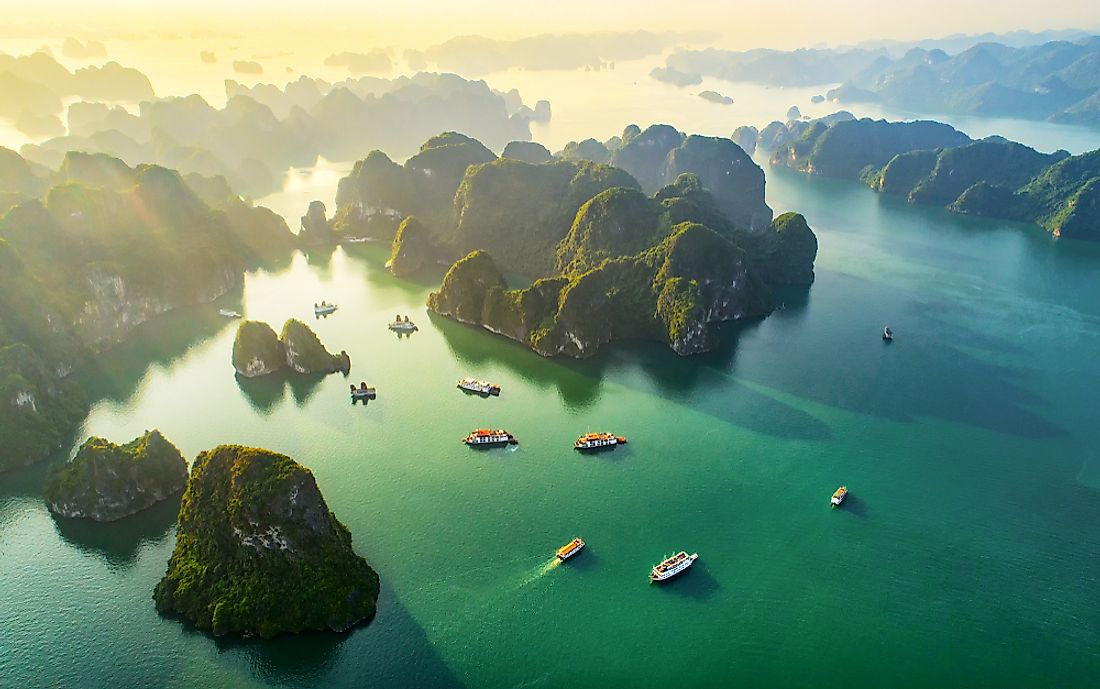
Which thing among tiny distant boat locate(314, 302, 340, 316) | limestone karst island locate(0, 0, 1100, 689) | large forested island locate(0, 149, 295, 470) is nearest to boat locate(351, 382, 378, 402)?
limestone karst island locate(0, 0, 1100, 689)

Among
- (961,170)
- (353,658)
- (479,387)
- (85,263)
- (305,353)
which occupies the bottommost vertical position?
(353,658)

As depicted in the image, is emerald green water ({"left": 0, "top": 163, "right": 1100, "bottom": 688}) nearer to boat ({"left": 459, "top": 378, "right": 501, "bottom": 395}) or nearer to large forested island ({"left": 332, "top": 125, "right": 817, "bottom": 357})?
boat ({"left": 459, "top": 378, "right": 501, "bottom": 395})

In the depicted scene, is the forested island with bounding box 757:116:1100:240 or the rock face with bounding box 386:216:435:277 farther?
the forested island with bounding box 757:116:1100:240

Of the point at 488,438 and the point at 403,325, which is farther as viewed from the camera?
the point at 403,325

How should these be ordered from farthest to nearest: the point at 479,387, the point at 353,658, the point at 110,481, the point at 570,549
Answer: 1. the point at 479,387
2. the point at 110,481
3. the point at 570,549
4. the point at 353,658

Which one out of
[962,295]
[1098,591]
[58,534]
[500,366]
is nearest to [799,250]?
[962,295]

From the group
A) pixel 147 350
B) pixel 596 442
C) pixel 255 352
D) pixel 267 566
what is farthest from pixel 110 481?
pixel 596 442

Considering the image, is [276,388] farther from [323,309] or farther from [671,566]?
[671,566]
